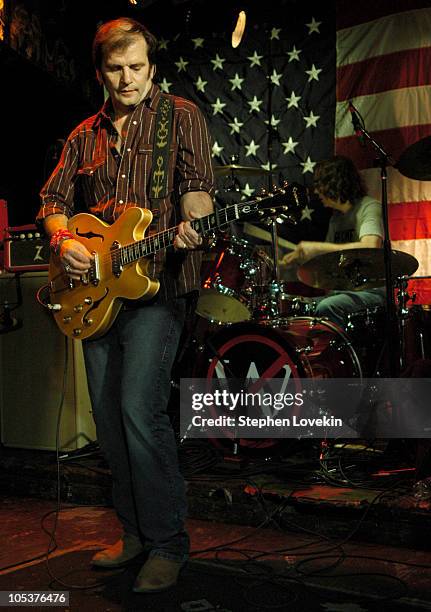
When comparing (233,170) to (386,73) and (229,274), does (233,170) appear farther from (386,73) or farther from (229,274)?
(386,73)

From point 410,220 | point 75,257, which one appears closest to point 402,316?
point 410,220

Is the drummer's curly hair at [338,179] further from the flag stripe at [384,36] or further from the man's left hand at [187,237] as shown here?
the man's left hand at [187,237]

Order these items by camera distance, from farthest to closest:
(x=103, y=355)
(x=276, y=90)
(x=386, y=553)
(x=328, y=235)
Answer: (x=276, y=90), (x=328, y=235), (x=386, y=553), (x=103, y=355)

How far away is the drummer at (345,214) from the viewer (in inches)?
170

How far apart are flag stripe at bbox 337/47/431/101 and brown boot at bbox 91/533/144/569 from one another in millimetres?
3786

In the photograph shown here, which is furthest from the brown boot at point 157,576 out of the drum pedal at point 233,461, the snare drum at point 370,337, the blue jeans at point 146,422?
the snare drum at point 370,337

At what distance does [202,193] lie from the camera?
2.36 metres

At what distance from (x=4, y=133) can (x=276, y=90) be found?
222 centimetres

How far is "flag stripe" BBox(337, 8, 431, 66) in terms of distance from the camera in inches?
191

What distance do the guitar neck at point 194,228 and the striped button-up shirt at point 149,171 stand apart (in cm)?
7

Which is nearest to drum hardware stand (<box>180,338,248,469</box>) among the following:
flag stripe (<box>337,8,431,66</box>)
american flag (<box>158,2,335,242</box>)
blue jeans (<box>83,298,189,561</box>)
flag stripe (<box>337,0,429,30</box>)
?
blue jeans (<box>83,298,189,561</box>)

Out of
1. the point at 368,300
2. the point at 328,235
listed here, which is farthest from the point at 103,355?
the point at 328,235

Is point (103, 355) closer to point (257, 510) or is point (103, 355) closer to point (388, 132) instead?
point (257, 510)

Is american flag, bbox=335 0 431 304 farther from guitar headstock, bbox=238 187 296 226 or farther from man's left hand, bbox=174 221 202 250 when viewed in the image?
man's left hand, bbox=174 221 202 250
